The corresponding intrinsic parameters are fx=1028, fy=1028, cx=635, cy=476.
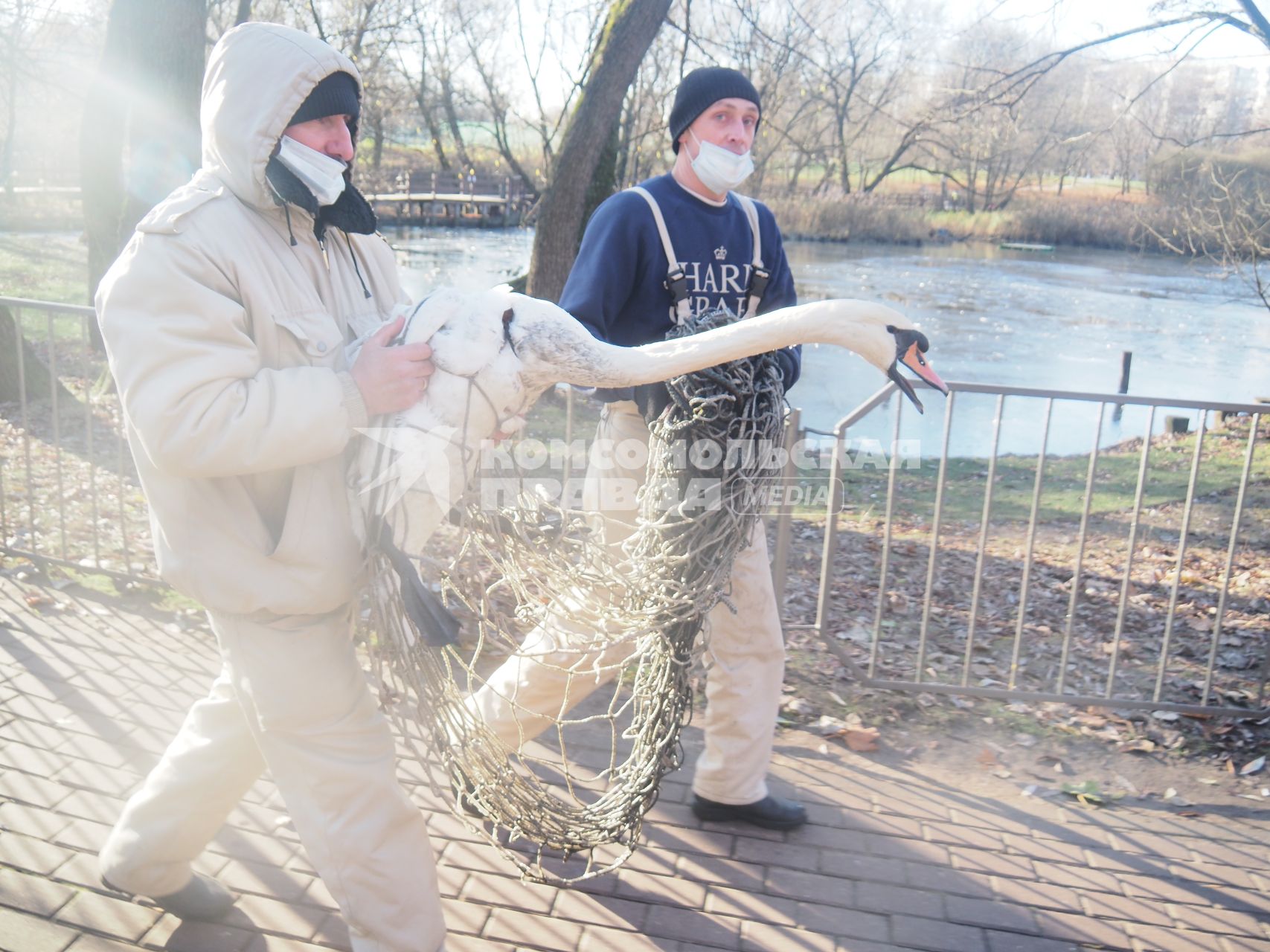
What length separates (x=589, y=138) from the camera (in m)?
8.76

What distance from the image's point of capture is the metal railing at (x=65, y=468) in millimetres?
5031

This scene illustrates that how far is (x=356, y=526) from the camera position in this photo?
233 cm

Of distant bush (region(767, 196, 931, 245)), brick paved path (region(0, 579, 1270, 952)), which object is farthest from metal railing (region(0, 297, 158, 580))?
distant bush (region(767, 196, 931, 245))

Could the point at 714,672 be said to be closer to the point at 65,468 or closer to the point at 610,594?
the point at 610,594

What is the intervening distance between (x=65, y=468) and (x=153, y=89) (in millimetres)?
2886

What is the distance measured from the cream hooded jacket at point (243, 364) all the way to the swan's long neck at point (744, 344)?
1.87 ft

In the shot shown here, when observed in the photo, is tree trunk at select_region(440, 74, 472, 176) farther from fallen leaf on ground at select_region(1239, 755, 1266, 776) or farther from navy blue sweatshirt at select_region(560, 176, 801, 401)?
fallen leaf on ground at select_region(1239, 755, 1266, 776)

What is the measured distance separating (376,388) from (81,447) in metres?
6.77

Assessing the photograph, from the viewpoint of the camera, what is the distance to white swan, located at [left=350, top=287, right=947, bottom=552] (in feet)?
7.24

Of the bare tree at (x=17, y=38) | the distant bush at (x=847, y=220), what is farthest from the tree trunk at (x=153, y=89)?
the distant bush at (x=847, y=220)

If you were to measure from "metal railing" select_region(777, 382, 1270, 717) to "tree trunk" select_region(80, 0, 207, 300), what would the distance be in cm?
550

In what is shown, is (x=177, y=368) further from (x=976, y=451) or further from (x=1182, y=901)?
(x=976, y=451)

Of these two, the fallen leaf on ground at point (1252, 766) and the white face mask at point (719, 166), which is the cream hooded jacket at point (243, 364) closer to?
the white face mask at point (719, 166)

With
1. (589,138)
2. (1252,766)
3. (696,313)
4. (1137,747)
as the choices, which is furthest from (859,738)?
(589,138)
